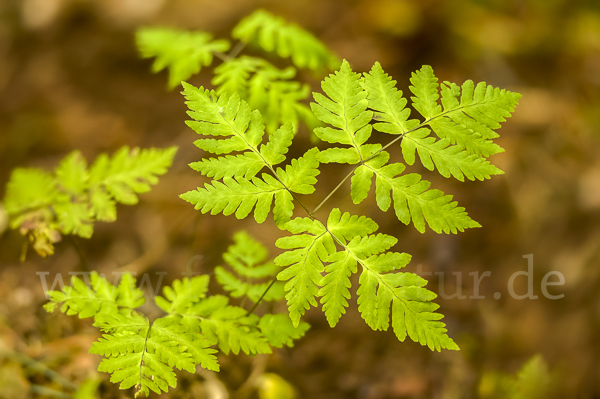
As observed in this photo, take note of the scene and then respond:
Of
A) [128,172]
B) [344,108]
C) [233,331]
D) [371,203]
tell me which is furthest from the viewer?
[371,203]

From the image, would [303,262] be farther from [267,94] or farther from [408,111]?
[267,94]

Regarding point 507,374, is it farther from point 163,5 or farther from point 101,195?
point 163,5

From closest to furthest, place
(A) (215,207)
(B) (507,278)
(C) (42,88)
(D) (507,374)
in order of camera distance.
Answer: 1. (A) (215,207)
2. (D) (507,374)
3. (B) (507,278)
4. (C) (42,88)

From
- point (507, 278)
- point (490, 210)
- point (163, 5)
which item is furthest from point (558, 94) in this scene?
point (163, 5)

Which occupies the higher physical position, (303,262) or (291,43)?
(291,43)

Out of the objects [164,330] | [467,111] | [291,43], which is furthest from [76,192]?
[467,111]

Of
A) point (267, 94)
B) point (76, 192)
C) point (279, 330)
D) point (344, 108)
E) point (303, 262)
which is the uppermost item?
point (344, 108)

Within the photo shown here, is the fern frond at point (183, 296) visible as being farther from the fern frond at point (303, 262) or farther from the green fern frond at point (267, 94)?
the green fern frond at point (267, 94)
